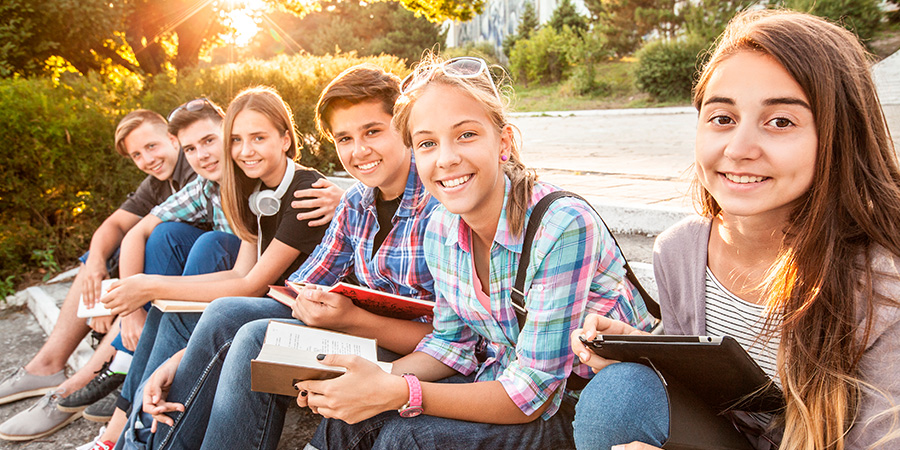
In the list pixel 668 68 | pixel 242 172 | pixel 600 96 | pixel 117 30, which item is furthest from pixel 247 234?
pixel 600 96

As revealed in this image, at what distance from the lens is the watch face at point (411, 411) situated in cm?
175

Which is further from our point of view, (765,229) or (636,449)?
(765,229)

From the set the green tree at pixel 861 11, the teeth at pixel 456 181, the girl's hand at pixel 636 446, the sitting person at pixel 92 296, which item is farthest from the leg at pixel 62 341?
the green tree at pixel 861 11

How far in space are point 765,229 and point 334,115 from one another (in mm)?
1663

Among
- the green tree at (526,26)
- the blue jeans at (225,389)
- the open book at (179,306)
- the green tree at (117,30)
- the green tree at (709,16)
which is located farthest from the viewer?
the green tree at (526,26)

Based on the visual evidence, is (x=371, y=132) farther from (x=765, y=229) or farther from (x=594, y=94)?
(x=594, y=94)

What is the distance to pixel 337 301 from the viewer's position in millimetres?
2186

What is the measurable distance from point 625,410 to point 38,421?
3.07 metres

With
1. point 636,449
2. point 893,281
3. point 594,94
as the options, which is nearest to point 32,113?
point 636,449

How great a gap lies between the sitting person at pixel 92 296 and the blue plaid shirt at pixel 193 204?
327 mm

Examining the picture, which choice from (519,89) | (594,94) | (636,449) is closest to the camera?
(636,449)

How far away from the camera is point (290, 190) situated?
295cm

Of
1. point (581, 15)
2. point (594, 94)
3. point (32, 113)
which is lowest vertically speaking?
point (594, 94)

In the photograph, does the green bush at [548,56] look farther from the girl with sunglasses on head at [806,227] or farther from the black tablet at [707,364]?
the black tablet at [707,364]
